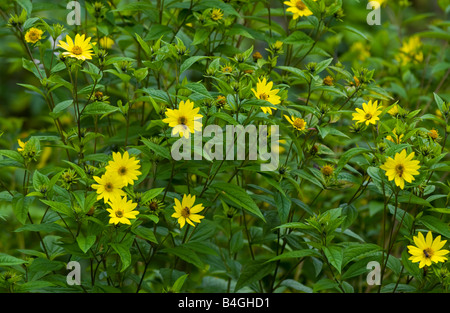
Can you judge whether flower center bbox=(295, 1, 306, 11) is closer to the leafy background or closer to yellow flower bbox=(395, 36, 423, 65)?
the leafy background

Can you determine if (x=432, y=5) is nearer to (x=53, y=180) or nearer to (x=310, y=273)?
(x=310, y=273)

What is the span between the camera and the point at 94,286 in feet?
4.36

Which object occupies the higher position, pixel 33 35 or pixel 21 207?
pixel 33 35

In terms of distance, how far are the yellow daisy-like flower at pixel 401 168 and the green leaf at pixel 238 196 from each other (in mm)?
296

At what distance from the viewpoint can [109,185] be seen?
1.14m

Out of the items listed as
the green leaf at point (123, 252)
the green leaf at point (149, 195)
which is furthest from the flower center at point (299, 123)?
the green leaf at point (123, 252)

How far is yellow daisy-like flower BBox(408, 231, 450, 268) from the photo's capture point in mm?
1169

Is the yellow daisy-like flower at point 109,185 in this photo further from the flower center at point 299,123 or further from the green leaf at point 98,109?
the flower center at point 299,123

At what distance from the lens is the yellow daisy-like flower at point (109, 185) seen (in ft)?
3.69

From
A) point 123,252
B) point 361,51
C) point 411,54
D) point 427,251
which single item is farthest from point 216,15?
point 361,51

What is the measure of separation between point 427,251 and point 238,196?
0.43 metres

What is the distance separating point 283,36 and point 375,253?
26.7 inches

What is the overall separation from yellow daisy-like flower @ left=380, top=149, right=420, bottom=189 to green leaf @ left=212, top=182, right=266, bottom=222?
0.30 m

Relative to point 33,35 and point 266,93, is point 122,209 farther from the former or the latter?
point 33,35
